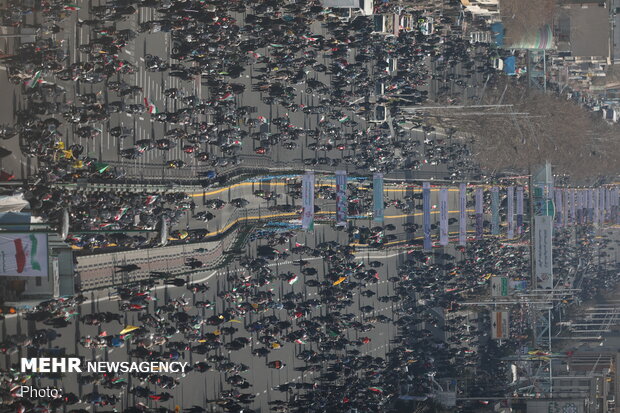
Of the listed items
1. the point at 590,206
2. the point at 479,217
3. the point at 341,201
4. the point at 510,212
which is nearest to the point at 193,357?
the point at 341,201

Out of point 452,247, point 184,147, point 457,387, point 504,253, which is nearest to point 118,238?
point 184,147

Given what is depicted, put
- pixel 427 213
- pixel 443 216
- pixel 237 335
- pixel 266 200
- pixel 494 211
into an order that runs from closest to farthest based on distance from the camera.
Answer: pixel 237 335, pixel 266 200, pixel 427 213, pixel 443 216, pixel 494 211

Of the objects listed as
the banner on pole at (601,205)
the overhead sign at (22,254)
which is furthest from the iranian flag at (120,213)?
the banner on pole at (601,205)

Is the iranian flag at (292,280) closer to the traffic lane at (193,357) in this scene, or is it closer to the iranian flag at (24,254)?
the traffic lane at (193,357)

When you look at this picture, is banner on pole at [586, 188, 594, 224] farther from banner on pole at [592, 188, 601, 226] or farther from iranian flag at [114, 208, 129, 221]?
iranian flag at [114, 208, 129, 221]

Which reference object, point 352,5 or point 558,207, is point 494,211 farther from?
point 352,5

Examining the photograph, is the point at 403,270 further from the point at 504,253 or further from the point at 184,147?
the point at 184,147
